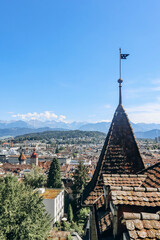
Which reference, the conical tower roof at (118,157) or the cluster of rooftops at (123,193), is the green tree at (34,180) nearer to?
the conical tower roof at (118,157)

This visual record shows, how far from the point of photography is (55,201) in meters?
24.5

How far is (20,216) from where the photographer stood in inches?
510

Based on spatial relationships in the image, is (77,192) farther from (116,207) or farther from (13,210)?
(116,207)

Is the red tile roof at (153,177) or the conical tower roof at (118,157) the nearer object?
the red tile roof at (153,177)

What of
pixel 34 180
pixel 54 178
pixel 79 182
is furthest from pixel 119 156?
pixel 54 178

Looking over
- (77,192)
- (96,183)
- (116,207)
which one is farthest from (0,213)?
(77,192)

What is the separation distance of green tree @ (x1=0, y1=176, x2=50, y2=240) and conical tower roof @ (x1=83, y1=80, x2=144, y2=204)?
33.4ft

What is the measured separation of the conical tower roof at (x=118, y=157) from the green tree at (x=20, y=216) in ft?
33.4

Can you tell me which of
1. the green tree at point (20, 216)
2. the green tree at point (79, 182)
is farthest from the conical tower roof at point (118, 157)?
the green tree at point (79, 182)

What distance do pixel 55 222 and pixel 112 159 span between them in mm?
24756

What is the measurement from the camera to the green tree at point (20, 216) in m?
12.2

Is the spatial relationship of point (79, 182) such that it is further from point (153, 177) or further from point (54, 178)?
point (153, 177)

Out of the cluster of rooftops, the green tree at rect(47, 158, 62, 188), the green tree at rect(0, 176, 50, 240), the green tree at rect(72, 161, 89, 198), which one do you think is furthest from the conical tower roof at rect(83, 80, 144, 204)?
the green tree at rect(47, 158, 62, 188)

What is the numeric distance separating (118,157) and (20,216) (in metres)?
11.6
